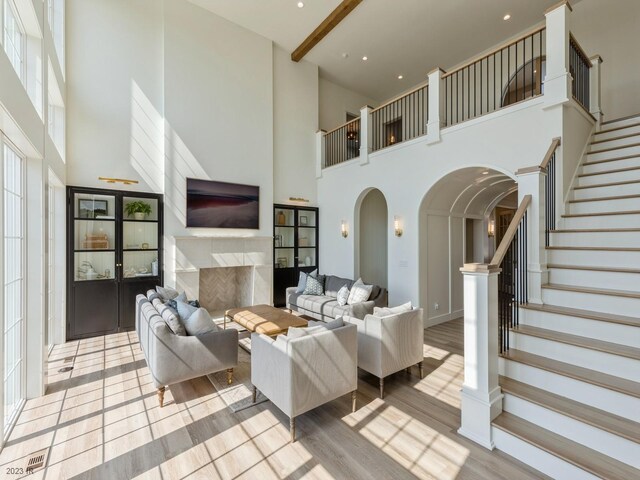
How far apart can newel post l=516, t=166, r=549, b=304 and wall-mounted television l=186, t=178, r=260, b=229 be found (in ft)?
16.6

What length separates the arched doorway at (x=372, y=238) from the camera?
779 cm

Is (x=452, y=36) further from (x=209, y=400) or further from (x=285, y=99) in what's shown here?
(x=209, y=400)

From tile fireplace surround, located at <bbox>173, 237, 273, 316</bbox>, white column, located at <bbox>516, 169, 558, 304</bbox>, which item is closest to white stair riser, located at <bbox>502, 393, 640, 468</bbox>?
white column, located at <bbox>516, 169, 558, 304</bbox>

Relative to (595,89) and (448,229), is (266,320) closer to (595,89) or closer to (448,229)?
(448,229)

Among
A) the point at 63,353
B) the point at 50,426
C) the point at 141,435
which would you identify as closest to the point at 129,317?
the point at 63,353

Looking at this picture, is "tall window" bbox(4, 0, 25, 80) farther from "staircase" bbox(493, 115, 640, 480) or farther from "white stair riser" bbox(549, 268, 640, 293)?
"white stair riser" bbox(549, 268, 640, 293)

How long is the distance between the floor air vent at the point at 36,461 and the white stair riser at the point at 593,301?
465 centimetres

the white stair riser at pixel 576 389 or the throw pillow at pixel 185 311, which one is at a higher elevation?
the throw pillow at pixel 185 311

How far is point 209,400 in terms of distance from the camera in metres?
3.17

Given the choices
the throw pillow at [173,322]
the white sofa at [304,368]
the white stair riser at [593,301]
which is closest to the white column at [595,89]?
the white stair riser at [593,301]

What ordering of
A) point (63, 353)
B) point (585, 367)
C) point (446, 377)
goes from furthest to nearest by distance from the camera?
1. point (63, 353)
2. point (446, 377)
3. point (585, 367)

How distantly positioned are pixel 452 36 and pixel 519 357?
6931 millimetres

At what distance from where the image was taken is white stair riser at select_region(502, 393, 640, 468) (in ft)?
6.29

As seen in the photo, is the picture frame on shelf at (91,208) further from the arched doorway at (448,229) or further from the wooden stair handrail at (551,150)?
the wooden stair handrail at (551,150)
